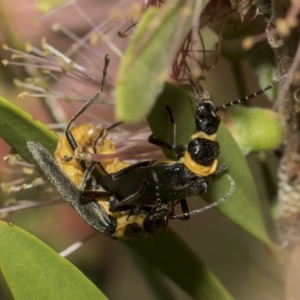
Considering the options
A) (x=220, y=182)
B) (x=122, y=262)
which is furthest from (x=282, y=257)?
(x=122, y=262)

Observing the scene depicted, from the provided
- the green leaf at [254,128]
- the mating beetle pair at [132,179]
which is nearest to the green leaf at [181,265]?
the mating beetle pair at [132,179]

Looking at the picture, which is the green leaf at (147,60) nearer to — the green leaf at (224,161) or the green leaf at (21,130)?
the green leaf at (224,161)

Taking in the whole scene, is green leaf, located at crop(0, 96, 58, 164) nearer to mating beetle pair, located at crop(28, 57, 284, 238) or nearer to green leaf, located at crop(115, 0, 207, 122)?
mating beetle pair, located at crop(28, 57, 284, 238)

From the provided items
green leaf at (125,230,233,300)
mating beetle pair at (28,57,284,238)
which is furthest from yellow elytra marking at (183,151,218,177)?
green leaf at (125,230,233,300)

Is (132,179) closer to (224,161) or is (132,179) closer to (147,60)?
(224,161)

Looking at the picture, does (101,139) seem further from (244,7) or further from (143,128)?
(244,7)
